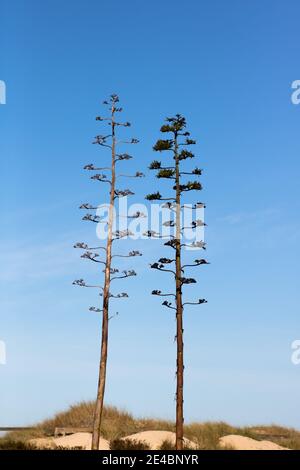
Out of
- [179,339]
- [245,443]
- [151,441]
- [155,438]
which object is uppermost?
[179,339]

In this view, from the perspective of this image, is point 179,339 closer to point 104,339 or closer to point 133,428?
point 104,339

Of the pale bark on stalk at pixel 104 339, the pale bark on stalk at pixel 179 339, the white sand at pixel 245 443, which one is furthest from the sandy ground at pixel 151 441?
the pale bark on stalk at pixel 179 339

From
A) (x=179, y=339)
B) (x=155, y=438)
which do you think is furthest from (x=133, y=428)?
(x=179, y=339)

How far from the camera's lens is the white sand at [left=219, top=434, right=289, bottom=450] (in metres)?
33.5

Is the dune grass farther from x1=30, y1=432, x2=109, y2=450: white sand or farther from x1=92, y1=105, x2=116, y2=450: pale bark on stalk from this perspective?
x1=92, y1=105, x2=116, y2=450: pale bark on stalk

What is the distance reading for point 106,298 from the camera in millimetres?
28953

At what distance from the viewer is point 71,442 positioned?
3197 cm

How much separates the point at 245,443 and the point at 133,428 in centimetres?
644

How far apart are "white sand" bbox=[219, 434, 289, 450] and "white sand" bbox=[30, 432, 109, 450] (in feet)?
20.8

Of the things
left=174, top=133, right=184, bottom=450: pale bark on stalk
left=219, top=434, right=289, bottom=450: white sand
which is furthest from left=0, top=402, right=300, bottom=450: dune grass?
left=174, top=133, right=184, bottom=450: pale bark on stalk

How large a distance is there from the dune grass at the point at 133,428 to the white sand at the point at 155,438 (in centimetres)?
70

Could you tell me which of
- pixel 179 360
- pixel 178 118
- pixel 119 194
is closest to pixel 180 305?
pixel 179 360

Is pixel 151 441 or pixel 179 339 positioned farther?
pixel 151 441
